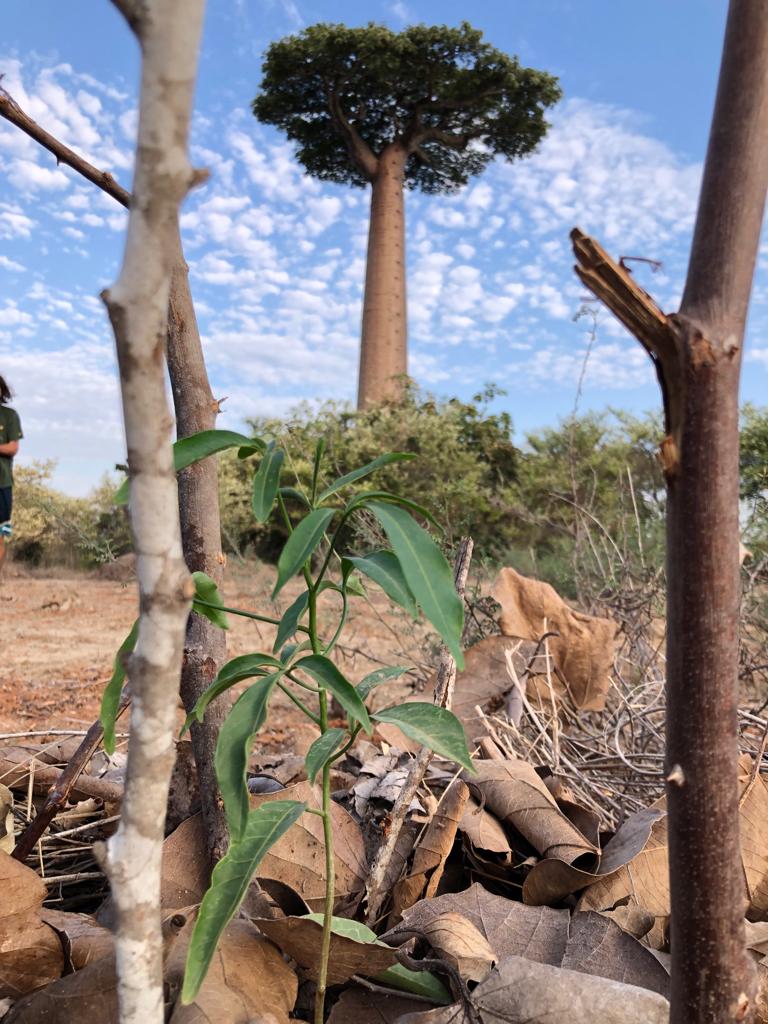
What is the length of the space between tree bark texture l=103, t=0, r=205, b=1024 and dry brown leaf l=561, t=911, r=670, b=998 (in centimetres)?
55

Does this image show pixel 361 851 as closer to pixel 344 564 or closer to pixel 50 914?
pixel 50 914

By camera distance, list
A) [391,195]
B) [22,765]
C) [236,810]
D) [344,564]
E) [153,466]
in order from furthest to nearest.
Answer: [391,195] < [22,765] < [344,564] < [236,810] < [153,466]

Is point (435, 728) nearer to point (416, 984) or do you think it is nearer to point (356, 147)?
point (416, 984)

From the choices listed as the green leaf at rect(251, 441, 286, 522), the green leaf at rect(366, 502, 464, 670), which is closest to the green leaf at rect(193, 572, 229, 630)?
the green leaf at rect(251, 441, 286, 522)

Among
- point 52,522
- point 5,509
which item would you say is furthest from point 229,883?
point 52,522

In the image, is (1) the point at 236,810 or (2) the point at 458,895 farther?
(2) the point at 458,895

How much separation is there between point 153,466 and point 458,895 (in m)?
0.81

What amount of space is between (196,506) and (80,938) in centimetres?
60

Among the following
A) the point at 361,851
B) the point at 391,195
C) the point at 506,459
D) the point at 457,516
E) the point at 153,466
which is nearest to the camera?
the point at 153,466

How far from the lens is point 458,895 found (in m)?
1.05

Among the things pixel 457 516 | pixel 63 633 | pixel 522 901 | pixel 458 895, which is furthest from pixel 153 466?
pixel 457 516

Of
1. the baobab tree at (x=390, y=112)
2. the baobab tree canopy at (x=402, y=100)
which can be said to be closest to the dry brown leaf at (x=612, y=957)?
the baobab tree at (x=390, y=112)

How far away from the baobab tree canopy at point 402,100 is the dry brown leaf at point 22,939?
14577 mm

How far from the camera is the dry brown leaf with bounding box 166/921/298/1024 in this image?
2.63 ft
